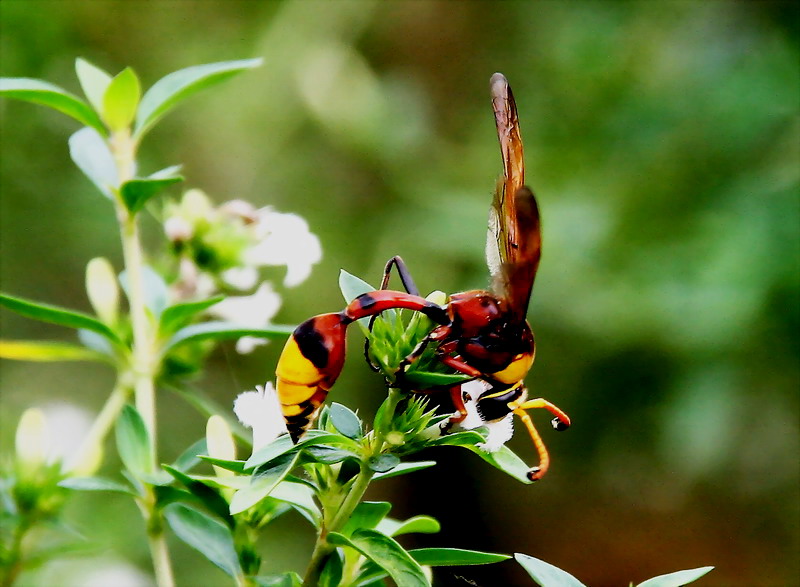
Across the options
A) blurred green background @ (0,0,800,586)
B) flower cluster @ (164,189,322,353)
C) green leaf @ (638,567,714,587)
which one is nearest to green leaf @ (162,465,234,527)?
green leaf @ (638,567,714,587)

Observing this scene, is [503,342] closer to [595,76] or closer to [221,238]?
[221,238]

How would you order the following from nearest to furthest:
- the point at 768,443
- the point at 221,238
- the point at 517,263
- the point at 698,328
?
the point at 517,263 < the point at 221,238 < the point at 698,328 < the point at 768,443

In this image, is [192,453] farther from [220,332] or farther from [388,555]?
[388,555]

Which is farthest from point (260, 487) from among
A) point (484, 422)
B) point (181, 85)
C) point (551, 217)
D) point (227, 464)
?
point (551, 217)

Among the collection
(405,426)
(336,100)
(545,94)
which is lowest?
(405,426)

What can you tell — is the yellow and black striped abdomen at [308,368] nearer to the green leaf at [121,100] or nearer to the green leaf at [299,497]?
the green leaf at [299,497]

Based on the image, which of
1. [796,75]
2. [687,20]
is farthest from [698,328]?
[687,20]
